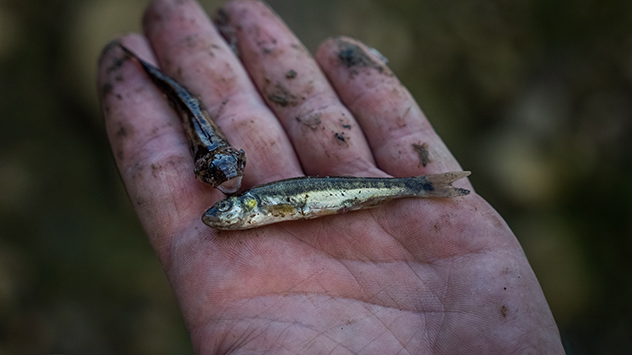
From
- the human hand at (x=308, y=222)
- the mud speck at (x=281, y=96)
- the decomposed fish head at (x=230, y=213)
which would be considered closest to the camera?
the human hand at (x=308, y=222)

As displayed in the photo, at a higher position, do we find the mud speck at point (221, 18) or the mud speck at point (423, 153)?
the mud speck at point (221, 18)

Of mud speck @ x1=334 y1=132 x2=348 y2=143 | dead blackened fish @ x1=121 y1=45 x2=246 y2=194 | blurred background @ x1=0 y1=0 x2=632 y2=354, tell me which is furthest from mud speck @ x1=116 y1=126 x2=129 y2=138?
blurred background @ x1=0 y1=0 x2=632 y2=354

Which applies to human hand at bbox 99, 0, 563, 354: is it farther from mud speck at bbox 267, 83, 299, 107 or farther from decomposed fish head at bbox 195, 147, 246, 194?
decomposed fish head at bbox 195, 147, 246, 194

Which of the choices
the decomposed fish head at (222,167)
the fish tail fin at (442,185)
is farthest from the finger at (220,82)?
the fish tail fin at (442,185)

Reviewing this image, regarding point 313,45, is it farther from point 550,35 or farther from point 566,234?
point 566,234

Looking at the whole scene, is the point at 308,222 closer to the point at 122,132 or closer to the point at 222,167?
the point at 222,167

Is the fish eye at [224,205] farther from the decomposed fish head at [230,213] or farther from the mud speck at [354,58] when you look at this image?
the mud speck at [354,58]

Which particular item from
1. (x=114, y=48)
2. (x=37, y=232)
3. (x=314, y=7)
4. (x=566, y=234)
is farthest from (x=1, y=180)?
(x=566, y=234)
